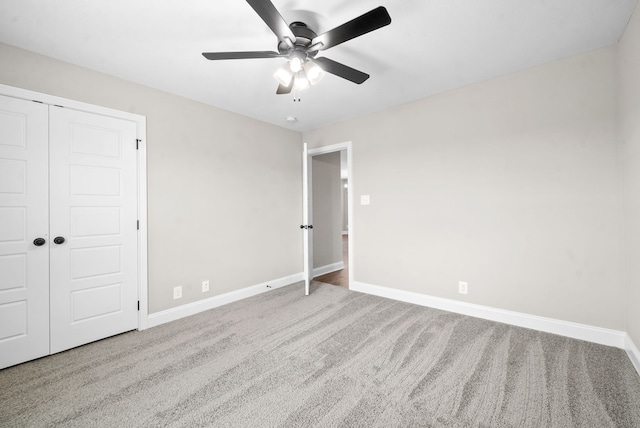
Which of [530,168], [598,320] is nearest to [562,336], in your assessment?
[598,320]

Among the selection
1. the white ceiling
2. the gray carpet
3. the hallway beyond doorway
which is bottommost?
the gray carpet

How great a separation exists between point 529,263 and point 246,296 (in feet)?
10.5

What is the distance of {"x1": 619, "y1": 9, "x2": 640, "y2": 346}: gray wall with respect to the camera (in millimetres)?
1751

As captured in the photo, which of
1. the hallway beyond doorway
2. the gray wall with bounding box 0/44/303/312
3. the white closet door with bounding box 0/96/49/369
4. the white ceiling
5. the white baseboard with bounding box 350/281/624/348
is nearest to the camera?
the white ceiling

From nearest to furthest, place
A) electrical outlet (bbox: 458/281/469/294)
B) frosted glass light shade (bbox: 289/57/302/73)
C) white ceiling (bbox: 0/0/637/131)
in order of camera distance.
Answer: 1. white ceiling (bbox: 0/0/637/131)
2. frosted glass light shade (bbox: 289/57/302/73)
3. electrical outlet (bbox: 458/281/469/294)

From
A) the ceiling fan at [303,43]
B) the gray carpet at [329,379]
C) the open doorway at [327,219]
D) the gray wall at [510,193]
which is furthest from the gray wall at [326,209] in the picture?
the ceiling fan at [303,43]

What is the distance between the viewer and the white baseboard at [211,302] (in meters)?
2.69

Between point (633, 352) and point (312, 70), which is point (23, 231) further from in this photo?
point (633, 352)

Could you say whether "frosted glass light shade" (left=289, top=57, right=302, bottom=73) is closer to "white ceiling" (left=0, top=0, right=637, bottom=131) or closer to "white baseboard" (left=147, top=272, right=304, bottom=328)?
"white ceiling" (left=0, top=0, right=637, bottom=131)

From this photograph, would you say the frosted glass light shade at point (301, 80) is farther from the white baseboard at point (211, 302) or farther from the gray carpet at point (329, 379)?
the white baseboard at point (211, 302)

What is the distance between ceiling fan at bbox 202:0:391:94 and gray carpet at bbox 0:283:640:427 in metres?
2.16

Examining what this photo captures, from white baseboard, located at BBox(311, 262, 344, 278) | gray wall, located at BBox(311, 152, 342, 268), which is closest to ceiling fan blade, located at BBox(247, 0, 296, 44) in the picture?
gray wall, located at BBox(311, 152, 342, 268)

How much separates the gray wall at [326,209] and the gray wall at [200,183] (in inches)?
23.9

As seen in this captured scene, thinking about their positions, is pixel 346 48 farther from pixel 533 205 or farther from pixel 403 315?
pixel 403 315
